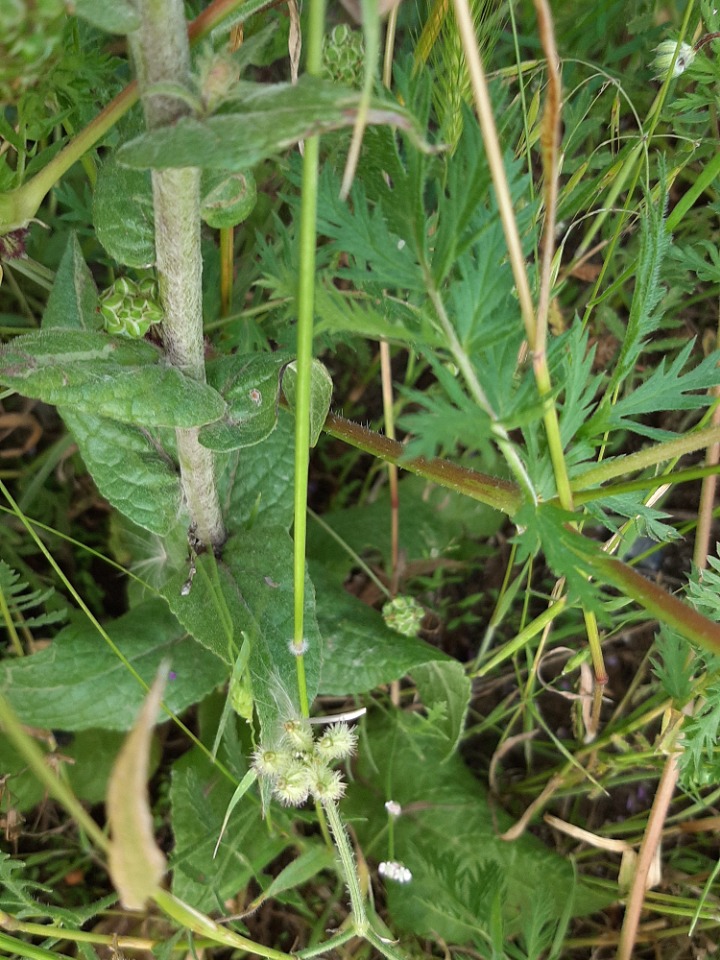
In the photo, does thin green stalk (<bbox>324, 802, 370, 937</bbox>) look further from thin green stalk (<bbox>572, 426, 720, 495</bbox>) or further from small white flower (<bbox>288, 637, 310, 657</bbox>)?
thin green stalk (<bbox>572, 426, 720, 495</bbox>)

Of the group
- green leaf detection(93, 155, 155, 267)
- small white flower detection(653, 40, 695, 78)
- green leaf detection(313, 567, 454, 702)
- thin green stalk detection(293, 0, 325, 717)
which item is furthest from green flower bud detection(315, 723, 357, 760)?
small white flower detection(653, 40, 695, 78)

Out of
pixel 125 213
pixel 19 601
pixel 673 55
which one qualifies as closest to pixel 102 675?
pixel 19 601

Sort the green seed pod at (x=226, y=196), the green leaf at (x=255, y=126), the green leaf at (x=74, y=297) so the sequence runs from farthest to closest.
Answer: the green leaf at (x=74, y=297) < the green seed pod at (x=226, y=196) < the green leaf at (x=255, y=126)

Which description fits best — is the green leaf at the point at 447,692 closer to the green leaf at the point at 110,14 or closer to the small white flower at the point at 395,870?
the small white flower at the point at 395,870

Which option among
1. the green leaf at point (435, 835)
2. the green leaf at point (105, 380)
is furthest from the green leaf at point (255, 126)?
the green leaf at point (435, 835)

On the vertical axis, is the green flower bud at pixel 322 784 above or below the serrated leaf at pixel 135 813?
below

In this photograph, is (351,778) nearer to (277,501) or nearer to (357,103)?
(277,501)
